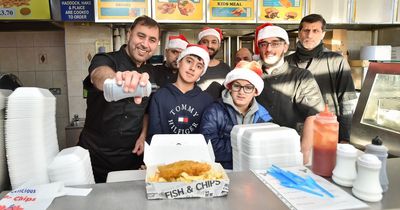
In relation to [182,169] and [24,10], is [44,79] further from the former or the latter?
[182,169]

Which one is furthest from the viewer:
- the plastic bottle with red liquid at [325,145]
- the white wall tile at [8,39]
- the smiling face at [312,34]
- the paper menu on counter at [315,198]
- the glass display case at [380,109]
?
the white wall tile at [8,39]

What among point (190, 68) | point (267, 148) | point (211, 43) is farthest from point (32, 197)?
point (211, 43)

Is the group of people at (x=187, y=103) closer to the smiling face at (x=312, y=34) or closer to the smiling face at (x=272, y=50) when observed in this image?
the smiling face at (x=272, y=50)

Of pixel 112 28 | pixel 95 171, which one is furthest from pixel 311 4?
pixel 95 171

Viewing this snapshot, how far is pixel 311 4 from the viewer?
3516mm

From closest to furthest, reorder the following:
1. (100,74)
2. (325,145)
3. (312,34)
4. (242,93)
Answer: (325,145), (100,74), (242,93), (312,34)

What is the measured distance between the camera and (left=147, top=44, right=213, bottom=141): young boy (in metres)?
1.75

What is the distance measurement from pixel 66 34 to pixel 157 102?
2.21m

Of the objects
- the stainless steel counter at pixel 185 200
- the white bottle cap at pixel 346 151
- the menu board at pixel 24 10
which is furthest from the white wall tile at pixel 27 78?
the white bottle cap at pixel 346 151

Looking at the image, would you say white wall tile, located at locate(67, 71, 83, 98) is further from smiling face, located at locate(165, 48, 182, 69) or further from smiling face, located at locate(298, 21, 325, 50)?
smiling face, located at locate(298, 21, 325, 50)

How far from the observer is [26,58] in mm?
3816

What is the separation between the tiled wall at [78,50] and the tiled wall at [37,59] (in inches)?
19.3

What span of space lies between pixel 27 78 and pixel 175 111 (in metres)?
2.97

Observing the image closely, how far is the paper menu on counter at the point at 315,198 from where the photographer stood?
669 millimetres
